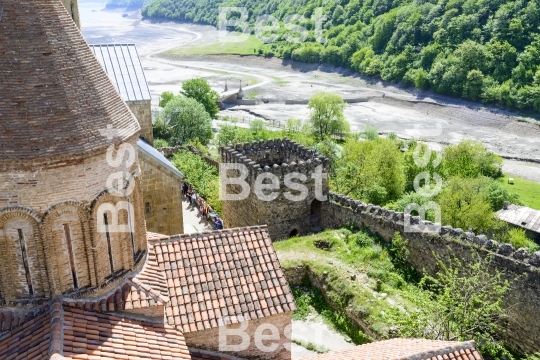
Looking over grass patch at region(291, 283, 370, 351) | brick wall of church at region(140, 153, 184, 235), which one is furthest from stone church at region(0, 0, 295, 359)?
brick wall of church at region(140, 153, 184, 235)

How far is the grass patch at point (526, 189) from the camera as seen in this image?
1478 inches

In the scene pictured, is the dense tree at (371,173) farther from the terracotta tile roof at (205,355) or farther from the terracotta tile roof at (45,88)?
the terracotta tile roof at (45,88)

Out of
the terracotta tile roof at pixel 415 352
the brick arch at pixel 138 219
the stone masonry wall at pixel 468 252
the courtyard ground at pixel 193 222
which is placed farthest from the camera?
the courtyard ground at pixel 193 222

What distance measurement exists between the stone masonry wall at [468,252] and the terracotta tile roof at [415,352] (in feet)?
Answer: 22.1

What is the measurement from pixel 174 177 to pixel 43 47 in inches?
451

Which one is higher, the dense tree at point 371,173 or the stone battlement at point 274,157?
the stone battlement at point 274,157

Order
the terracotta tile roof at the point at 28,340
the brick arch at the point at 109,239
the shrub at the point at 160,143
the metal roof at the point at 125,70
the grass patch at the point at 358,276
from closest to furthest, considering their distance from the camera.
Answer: the terracotta tile roof at the point at 28,340, the brick arch at the point at 109,239, the grass patch at the point at 358,276, the metal roof at the point at 125,70, the shrub at the point at 160,143

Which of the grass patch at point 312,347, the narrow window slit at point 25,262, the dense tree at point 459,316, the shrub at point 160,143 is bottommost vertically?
the shrub at point 160,143

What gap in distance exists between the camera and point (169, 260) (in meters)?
11.6

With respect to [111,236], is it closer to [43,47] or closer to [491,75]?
[43,47]

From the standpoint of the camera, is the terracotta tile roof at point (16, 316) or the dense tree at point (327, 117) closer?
the terracotta tile roof at point (16, 316)

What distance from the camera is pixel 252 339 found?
37.1 ft

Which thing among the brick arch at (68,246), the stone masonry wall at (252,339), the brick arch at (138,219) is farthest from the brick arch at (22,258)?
the stone masonry wall at (252,339)

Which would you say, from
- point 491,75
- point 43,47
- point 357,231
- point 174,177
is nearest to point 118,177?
point 43,47
